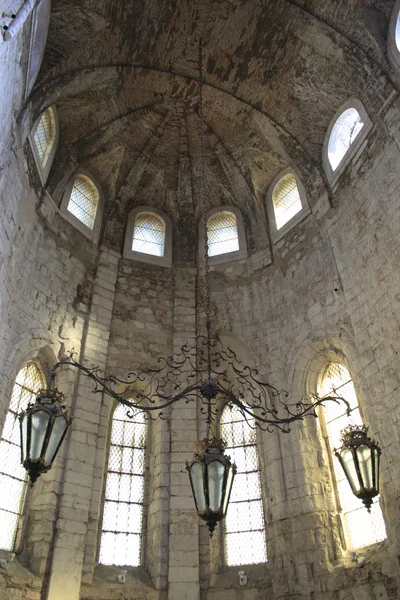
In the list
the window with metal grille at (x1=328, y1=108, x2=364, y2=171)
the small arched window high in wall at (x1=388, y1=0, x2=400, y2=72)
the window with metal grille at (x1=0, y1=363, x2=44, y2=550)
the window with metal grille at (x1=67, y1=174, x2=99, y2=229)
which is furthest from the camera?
the window with metal grille at (x1=67, y1=174, x2=99, y2=229)

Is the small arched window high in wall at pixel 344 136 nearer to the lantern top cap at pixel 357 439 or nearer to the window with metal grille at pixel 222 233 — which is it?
the window with metal grille at pixel 222 233

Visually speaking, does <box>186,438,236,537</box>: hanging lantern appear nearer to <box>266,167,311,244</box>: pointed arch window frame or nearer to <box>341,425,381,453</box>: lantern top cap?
<box>341,425,381,453</box>: lantern top cap

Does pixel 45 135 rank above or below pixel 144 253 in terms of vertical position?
above

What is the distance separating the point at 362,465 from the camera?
4.23 m

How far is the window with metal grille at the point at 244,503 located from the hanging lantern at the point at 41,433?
3.82m

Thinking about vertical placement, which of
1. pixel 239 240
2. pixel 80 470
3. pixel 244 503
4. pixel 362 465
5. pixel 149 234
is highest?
pixel 149 234

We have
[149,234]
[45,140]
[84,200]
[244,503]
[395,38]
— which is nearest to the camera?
[244,503]

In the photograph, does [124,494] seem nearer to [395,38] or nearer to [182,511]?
[182,511]

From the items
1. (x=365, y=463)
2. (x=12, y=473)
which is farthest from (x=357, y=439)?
(x=12, y=473)

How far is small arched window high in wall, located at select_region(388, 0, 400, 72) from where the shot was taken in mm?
7820

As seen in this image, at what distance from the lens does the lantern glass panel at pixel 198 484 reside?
3805 mm

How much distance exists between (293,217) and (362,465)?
6.24 metres

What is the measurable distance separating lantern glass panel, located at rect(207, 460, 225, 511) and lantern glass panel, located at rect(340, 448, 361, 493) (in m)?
1.14

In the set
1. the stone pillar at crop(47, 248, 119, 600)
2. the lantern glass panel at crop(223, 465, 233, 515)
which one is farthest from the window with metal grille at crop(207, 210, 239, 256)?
the lantern glass panel at crop(223, 465, 233, 515)
